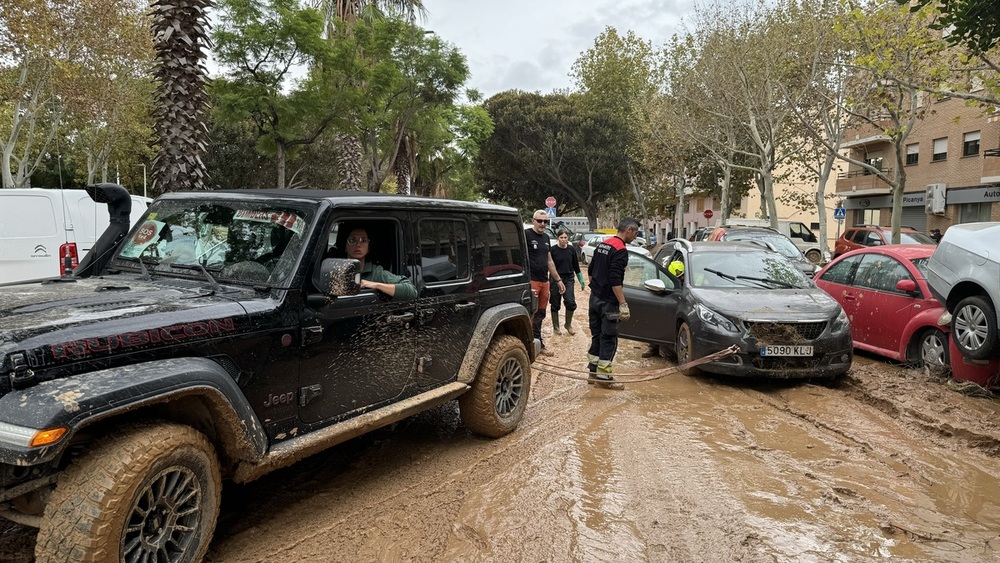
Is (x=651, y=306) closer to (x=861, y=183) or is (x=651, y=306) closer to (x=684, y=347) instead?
(x=684, y=347)

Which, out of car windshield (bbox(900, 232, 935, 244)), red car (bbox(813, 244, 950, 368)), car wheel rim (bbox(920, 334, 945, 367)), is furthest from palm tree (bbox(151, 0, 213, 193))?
car windshield (bbox(900, 232, 935, 244))

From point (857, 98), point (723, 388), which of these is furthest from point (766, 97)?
point (723, 388)

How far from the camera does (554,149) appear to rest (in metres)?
42.2

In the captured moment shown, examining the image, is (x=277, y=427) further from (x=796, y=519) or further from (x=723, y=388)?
(x=723, y=388)

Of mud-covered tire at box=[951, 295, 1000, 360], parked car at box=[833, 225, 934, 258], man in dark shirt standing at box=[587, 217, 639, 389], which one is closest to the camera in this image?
mud-covered tire at box=[951, 295, 1000, 360]

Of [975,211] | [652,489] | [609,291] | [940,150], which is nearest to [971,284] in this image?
[609,291]

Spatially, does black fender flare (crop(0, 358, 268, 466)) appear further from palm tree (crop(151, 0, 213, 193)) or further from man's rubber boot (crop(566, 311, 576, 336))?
palm tree (crop(151, 0, 213, 193))

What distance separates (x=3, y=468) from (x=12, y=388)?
0.40 meters

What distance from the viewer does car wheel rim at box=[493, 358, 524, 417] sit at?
5.29 metres

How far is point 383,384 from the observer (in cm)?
401

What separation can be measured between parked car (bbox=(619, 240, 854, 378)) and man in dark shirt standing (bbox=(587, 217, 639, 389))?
0.87 meters

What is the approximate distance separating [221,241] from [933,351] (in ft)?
22.7

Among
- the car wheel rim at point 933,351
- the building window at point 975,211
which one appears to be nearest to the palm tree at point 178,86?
the car wheel rim at point 933,351

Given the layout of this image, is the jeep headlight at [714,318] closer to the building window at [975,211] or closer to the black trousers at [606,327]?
the black trousers at [606,327]
